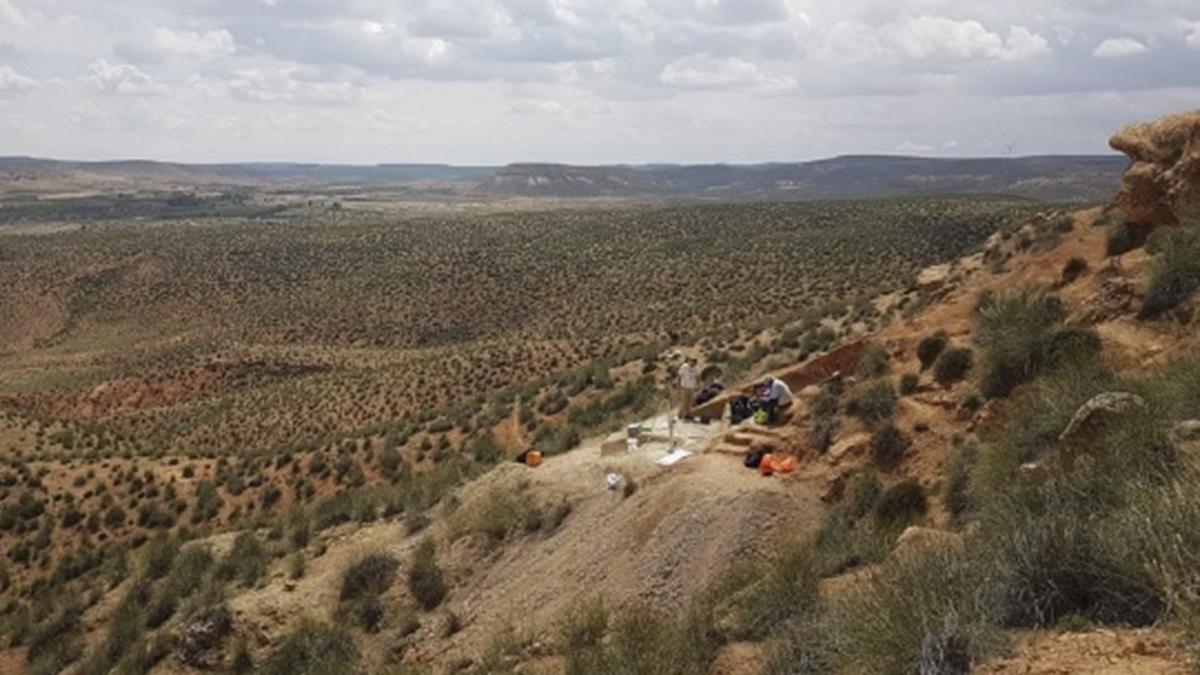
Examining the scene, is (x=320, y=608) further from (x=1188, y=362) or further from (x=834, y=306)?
(x=834, y=306)

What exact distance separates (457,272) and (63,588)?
54.2m

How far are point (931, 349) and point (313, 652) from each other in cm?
1186

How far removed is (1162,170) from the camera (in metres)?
19.2

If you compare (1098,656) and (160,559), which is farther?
(160,559)

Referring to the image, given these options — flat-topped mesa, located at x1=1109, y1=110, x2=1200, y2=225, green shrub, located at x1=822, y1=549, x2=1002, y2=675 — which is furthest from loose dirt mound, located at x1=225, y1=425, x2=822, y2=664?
flat-topped mesa, located at x1=1109, y1=110, x2=1200, y2=225

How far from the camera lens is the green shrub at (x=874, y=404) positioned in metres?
16.4

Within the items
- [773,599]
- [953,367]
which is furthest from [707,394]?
[773,599]

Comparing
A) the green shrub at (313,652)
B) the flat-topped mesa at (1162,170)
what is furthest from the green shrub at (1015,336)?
the green shrub at (313,652)

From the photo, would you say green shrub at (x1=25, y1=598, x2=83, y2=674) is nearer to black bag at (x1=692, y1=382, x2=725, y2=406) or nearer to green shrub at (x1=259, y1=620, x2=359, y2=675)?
green shrub at (x1=259, y1=620, x2=359, y2=675)

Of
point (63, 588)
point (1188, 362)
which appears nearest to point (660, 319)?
point (63, 588)

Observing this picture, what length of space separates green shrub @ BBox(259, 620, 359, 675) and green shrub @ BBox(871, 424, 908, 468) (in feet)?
28.0

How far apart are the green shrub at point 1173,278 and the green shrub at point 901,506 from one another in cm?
512

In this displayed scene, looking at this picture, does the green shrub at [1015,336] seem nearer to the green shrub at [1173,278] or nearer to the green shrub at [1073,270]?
the green shrub at [1073,270]

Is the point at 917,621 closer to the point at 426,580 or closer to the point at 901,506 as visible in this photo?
the point at 901,506
